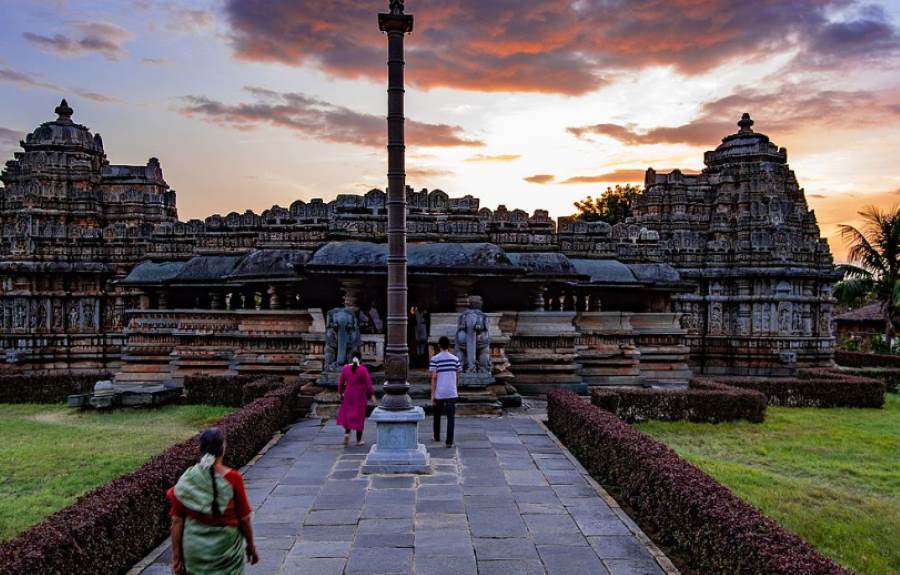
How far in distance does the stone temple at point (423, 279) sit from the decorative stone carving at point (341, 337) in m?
0.03

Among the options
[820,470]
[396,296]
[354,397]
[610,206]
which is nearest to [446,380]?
[354,397]

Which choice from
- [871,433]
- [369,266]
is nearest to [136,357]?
[369,266]

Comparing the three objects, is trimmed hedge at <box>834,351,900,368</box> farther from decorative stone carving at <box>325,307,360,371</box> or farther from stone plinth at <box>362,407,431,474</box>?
stone plinth at <box>362,407,431,474</box>

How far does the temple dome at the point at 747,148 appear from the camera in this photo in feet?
90.1

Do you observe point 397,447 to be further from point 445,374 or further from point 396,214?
point 396,214

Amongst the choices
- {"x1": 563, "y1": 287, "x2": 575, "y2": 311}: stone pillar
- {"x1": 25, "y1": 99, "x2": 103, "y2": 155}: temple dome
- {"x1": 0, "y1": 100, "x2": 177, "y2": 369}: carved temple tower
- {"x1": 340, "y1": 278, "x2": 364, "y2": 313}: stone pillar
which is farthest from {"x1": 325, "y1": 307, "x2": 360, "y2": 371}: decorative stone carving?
{"x1": 25, "y1": 99, "x2": 103, "y2": 155}: temple dome

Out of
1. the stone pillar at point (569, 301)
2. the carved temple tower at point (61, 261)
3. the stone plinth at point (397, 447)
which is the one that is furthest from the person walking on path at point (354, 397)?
the carved temple tower at point (61, 261)

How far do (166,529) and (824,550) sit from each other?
5857mm

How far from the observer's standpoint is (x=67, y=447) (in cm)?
1178

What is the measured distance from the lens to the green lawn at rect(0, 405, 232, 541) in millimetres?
8508

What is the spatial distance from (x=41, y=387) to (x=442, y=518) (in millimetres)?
14155

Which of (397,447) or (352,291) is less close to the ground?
(352,291)

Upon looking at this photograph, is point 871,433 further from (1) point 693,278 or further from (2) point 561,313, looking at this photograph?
(1) point 693,278

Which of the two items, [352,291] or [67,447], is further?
[352,291]
